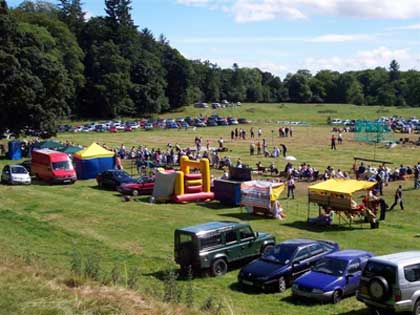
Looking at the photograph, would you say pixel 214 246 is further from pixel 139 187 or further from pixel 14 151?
pixel 14 151

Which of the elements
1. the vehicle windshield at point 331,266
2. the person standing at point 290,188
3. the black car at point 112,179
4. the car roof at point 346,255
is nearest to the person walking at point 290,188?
the person standing at point 290,188

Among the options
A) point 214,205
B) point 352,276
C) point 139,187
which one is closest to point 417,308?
point 352,276

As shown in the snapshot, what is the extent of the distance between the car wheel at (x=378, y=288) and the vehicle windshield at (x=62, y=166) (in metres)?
28.8

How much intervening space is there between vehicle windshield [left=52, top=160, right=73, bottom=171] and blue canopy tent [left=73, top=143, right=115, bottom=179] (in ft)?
4.09

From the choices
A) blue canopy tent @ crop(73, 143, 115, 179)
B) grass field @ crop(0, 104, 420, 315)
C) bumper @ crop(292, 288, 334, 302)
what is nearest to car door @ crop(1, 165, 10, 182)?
grass field @ crop(0, 104, 420, 315)

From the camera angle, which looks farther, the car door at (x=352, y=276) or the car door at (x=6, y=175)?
the car door at (x=6, y=175)

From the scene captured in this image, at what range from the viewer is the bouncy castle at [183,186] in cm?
3338

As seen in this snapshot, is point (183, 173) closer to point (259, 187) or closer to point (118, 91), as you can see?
point (259, 187)

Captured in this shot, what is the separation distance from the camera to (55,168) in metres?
40.2

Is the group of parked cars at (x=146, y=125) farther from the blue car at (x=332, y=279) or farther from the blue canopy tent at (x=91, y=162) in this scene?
the blue car at (x=332, y=279)

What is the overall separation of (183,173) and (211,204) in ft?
8.81

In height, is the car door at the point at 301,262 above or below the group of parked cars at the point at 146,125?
below

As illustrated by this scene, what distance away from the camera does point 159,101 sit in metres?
116

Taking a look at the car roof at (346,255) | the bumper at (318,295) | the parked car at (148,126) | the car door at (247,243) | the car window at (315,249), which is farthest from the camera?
the parked car at (148,126)
